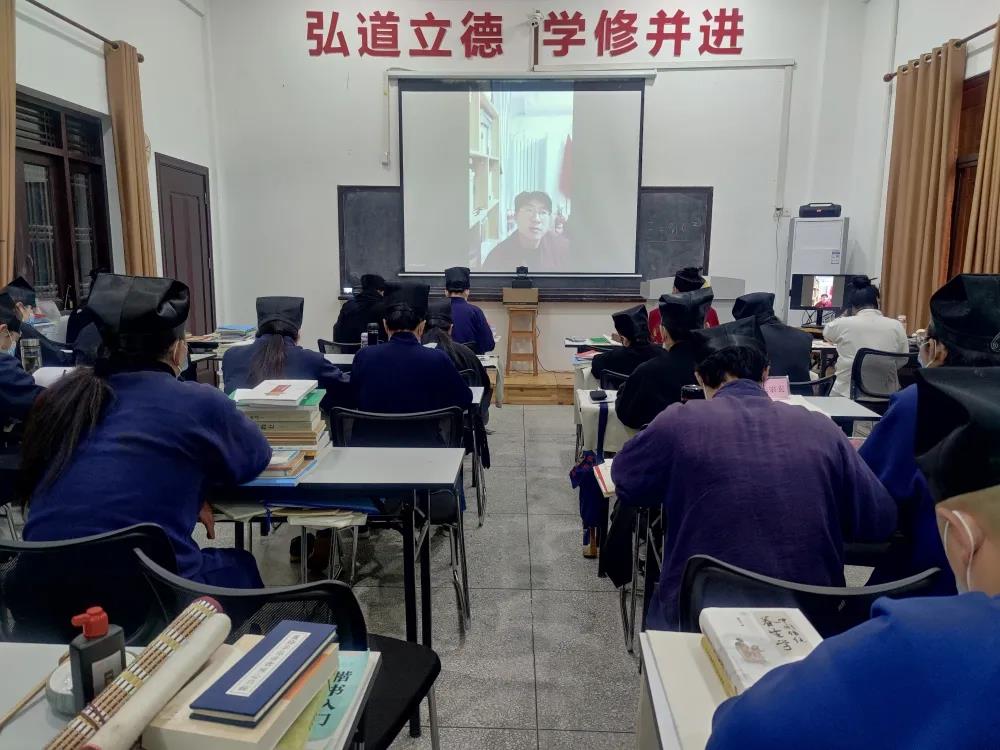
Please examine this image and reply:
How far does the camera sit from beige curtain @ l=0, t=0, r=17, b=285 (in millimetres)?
3932

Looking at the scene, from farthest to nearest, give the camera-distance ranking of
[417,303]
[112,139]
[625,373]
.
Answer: [112,139]
[417,303]
[625,373]

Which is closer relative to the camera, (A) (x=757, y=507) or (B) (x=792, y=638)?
(B) (x=792, y=638)

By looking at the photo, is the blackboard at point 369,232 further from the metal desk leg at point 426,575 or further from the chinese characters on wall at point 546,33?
the metal desk leg at point 426,575

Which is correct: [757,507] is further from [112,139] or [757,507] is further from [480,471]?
[112,139]

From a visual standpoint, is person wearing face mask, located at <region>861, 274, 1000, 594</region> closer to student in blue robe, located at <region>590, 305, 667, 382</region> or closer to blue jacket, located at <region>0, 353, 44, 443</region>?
student in blue robe, located at <region>590, 305, 667, 382</region>

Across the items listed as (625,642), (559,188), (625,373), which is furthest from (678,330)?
(559,188)

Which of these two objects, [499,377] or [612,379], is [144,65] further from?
[612,379]

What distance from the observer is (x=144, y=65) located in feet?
18.4

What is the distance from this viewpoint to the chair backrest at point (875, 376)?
4.02 meters

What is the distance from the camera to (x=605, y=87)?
263 inches

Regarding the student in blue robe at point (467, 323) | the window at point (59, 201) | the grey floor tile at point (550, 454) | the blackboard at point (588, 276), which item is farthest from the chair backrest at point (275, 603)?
the blackboard at point (588, 276)

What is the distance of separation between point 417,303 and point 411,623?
6.86 feet

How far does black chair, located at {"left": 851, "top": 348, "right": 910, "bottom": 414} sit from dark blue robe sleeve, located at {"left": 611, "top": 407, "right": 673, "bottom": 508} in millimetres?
2829

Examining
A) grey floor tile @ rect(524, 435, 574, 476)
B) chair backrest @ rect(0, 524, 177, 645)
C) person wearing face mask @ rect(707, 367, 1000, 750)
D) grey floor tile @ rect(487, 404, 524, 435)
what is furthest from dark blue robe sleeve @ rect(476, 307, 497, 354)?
person wearing face mask @ rect(707, 367, 1000, 750)
